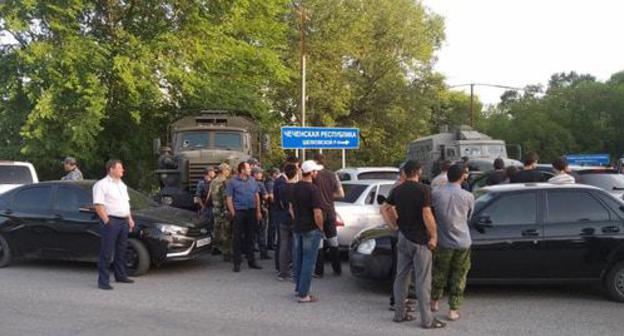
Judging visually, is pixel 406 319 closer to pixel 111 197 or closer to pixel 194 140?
pixel 111 197

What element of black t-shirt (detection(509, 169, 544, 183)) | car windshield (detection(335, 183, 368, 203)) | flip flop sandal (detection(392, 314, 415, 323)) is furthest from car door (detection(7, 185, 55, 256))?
black t-shirt (detection(509, 169, 544, 183))

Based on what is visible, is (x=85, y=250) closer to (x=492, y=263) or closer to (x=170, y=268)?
(x=170, y=268)

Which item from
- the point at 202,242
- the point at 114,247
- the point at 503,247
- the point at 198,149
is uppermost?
the point at 198,149

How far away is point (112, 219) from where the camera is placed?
8742 millimetres

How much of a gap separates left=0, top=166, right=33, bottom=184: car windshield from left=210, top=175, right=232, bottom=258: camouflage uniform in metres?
5.54

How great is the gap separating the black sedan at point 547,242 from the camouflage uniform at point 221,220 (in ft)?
12.0

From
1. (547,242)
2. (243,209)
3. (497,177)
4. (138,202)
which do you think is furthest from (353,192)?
(547,242)

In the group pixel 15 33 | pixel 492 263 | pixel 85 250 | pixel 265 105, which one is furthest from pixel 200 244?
→ pixel 265 105

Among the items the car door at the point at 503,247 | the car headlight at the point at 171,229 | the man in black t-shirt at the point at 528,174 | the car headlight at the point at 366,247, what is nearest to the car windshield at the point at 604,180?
the man in black t-shirt at the point at 528,174

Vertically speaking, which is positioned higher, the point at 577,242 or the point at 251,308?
the point at 577,242

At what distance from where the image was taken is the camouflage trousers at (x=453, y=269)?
6.75 m

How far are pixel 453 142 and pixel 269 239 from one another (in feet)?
47.8

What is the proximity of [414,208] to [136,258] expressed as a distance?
191 inches

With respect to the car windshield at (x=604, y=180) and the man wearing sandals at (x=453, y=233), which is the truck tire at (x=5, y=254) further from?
the car windshield at (x=604, y=180)
